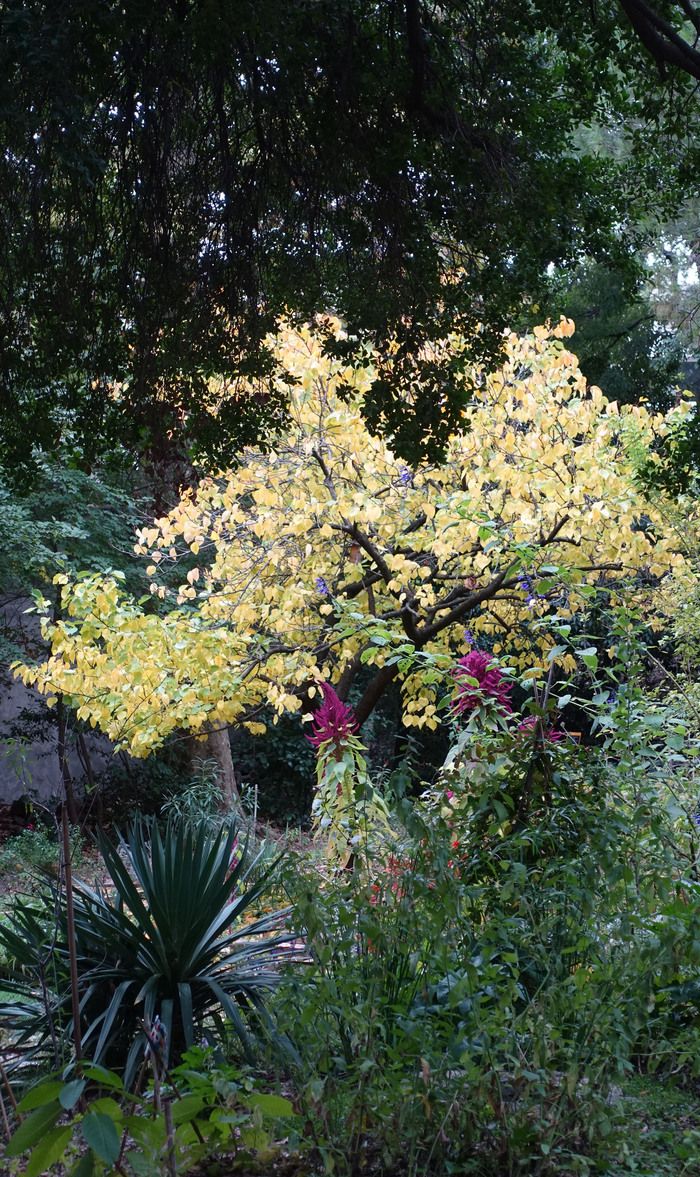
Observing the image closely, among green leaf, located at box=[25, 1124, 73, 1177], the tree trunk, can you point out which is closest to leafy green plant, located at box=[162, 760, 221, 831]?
the tree trunk

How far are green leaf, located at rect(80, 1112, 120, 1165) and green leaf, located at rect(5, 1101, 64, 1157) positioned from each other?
6.7 inches

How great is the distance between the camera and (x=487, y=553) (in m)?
7.15

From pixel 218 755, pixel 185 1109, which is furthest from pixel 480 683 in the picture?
pixel 218 755

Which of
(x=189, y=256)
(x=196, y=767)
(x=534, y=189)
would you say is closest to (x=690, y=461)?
(x=534, y=189)

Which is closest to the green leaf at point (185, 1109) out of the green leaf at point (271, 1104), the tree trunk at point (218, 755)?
the green leaf at point (271, 1104)

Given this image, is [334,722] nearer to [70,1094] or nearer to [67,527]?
[70,1094]

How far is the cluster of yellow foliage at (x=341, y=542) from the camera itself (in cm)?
666

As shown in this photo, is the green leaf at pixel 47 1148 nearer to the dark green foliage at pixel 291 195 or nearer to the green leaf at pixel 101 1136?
the green leaf at pixel 101 1136

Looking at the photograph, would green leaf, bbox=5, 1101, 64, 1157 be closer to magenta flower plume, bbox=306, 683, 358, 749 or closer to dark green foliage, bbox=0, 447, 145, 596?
magenta flower plume, bbox=306, 683, 358, 749

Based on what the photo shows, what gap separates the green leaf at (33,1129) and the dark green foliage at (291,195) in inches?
96.4

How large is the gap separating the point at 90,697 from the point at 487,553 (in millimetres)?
2723

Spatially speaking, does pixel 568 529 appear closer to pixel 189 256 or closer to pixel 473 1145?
pixel 189 256

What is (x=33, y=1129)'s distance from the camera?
6.65 feet

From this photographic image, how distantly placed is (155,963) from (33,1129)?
1853 millimetres
